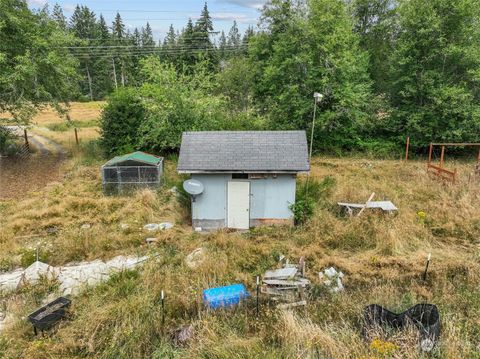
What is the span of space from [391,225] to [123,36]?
170 feet

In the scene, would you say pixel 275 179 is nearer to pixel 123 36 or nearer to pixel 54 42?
pixel 54 42

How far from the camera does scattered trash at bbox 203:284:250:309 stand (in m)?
6.23

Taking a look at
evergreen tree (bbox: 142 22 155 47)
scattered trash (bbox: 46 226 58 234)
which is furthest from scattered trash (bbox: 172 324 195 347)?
evergreen tree (bbox: 142 22 155 47)

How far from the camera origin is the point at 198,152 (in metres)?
10.7

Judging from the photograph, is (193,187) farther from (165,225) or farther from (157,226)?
(157,226)

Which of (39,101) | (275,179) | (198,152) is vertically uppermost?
(39,101)

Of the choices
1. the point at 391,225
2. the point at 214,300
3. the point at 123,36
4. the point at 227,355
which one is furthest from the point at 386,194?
the point at 123,36

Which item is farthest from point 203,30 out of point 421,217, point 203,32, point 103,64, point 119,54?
point 421,217

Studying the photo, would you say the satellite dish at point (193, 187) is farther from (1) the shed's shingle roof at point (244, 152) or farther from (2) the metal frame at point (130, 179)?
(2) the metal frame at point (130, 179)

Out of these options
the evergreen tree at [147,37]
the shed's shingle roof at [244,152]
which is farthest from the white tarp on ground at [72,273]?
the evergreen tree at [147,37]

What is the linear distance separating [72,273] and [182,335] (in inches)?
157

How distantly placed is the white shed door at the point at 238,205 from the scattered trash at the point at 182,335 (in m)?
5.13

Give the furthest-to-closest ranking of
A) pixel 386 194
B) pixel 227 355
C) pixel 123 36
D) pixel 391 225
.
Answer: pixel 123 36, pixel 386 194, pixel 391 225, pixel 227 355

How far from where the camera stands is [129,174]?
1354 centimetres
